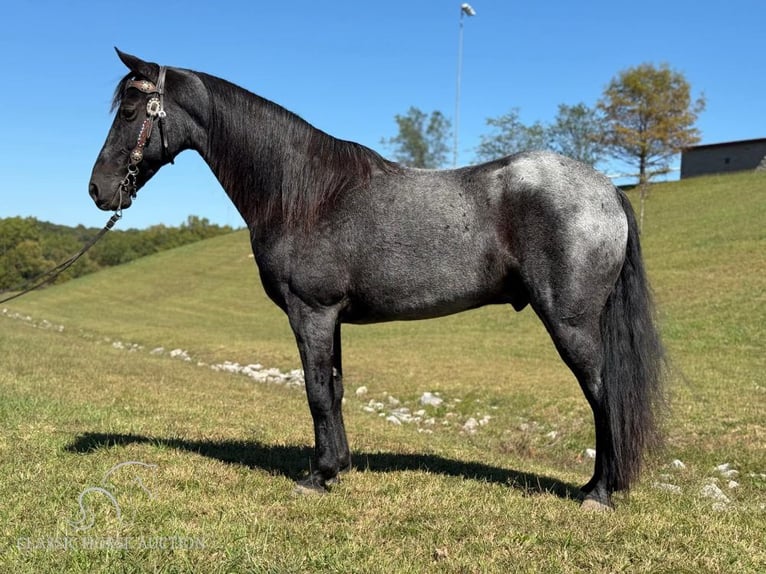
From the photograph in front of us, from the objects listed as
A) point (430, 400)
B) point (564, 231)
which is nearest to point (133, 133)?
point (564, 231)

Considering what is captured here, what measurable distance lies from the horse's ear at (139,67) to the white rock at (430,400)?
7770 millimetres

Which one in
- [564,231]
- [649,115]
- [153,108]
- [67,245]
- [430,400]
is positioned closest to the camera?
[564,231]

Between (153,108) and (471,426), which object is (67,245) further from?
(153,108)

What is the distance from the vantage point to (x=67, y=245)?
98812mm

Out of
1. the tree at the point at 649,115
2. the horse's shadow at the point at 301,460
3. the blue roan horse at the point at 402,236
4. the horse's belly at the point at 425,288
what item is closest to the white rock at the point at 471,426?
the horse's shadow at the point at 301,460

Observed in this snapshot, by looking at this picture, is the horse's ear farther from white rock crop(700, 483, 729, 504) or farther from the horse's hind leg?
white rock crop(700, 483, 729, 504)

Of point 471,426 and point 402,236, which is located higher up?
point 402,236

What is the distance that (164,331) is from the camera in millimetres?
24484

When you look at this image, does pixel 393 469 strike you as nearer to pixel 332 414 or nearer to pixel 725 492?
pixel 332 414

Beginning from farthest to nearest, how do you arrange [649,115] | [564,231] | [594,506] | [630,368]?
[649,115] → [630,368] → [594,506] → [564,231]

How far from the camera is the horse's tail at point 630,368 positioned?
4.32m

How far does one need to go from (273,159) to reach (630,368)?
126 inches

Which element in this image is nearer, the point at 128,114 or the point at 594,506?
the point at 594,506

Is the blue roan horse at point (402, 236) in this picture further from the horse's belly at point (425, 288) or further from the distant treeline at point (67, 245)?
the distant treeline at point (67, 245)
